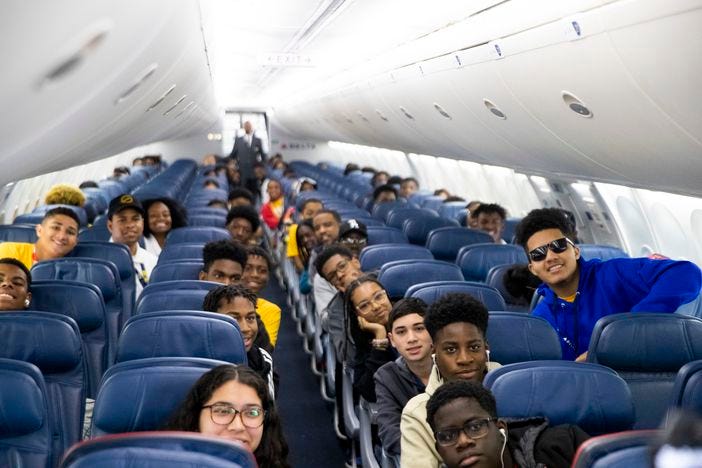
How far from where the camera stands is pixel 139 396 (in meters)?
3.19

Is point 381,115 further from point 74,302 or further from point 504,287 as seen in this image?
point 74,302

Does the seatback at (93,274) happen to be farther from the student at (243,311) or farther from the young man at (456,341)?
the young man at (456,341)

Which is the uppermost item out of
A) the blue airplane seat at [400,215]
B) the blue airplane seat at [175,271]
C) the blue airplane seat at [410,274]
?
the blue airplane seat at [400,215]

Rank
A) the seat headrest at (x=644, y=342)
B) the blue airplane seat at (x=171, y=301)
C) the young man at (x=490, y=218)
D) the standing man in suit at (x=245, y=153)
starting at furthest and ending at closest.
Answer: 1. the standing man in suit at (x=245, y=153)
2. the young man at (x=490, y=218)
3. the blue airplane seat at (x=171, y=301)
4. the seat headrest at (x=644, y=342)

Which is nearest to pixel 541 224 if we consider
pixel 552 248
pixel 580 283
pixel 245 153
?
pixel 552 248

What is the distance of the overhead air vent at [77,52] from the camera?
10.3 feet

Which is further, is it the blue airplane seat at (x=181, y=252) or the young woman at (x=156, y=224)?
the young woman at (x=156, y=224)

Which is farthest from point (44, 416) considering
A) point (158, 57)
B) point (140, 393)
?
point (158, 57)

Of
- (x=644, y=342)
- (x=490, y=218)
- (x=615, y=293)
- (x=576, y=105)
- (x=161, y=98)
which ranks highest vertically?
(x=161, y=98)

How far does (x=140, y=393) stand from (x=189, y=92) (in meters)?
7.19

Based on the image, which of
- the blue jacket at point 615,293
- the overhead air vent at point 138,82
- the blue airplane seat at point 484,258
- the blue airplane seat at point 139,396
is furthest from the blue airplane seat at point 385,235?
the blue airplane seat at point 139,396

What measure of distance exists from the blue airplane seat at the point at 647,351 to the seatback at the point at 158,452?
83.9 inches

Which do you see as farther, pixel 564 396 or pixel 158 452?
pixel 564 396

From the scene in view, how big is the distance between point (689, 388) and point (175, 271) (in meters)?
3.72
